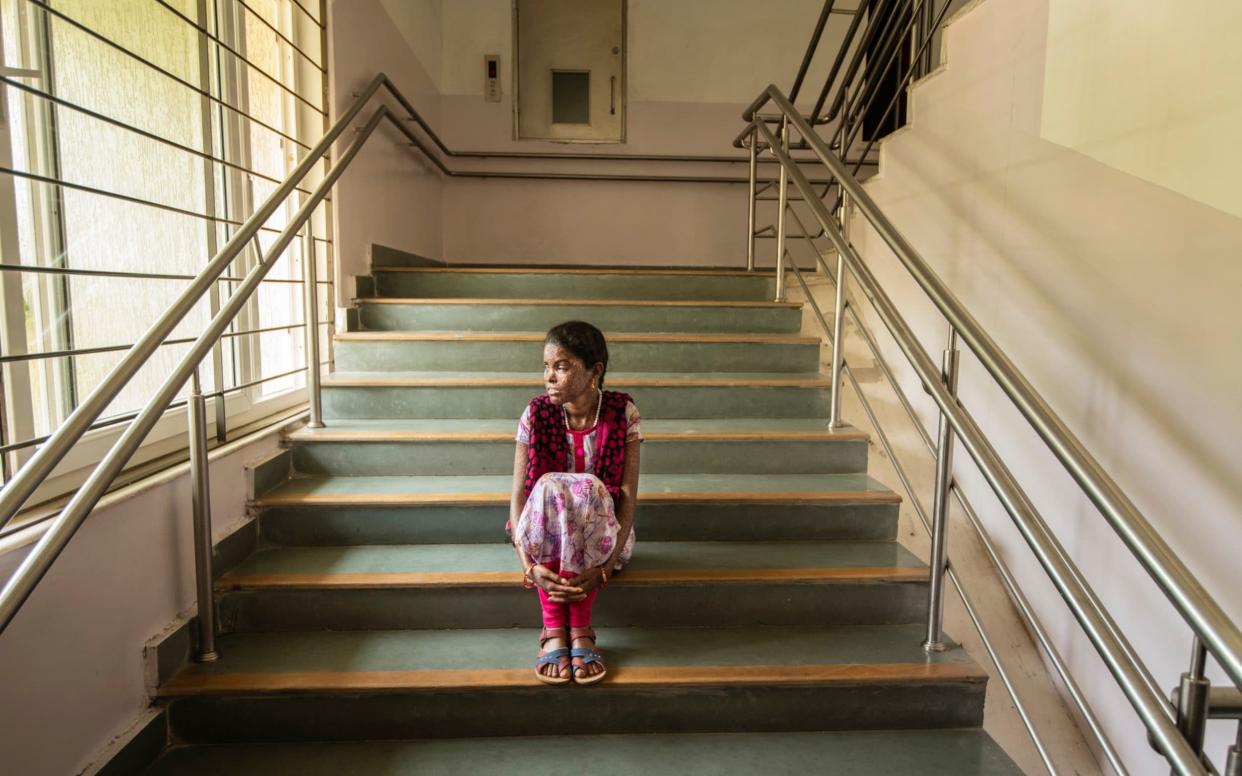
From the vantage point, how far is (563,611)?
1733 millimetres

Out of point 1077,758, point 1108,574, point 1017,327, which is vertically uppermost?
point 1017,327

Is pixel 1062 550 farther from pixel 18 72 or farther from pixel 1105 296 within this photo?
pixel 18 72

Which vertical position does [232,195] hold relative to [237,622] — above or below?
above

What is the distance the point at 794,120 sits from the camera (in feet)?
8.91

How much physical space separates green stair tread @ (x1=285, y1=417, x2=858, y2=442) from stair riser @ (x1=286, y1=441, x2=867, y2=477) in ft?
0.19

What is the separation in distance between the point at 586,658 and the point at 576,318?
5.84ft

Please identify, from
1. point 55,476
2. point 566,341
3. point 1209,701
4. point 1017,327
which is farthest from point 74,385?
point 1017,327

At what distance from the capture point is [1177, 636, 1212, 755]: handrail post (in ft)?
2.85

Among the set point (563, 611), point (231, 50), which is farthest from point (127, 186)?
point (563, 611)

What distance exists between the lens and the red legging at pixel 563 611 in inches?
67.6

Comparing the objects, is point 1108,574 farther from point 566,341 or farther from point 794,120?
point 794,120

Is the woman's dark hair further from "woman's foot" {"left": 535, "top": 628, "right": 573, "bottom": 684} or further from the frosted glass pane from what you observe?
the frosted glass pane

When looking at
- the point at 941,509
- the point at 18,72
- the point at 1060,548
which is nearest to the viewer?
the point at 1060,548

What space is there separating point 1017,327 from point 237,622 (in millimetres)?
2207
